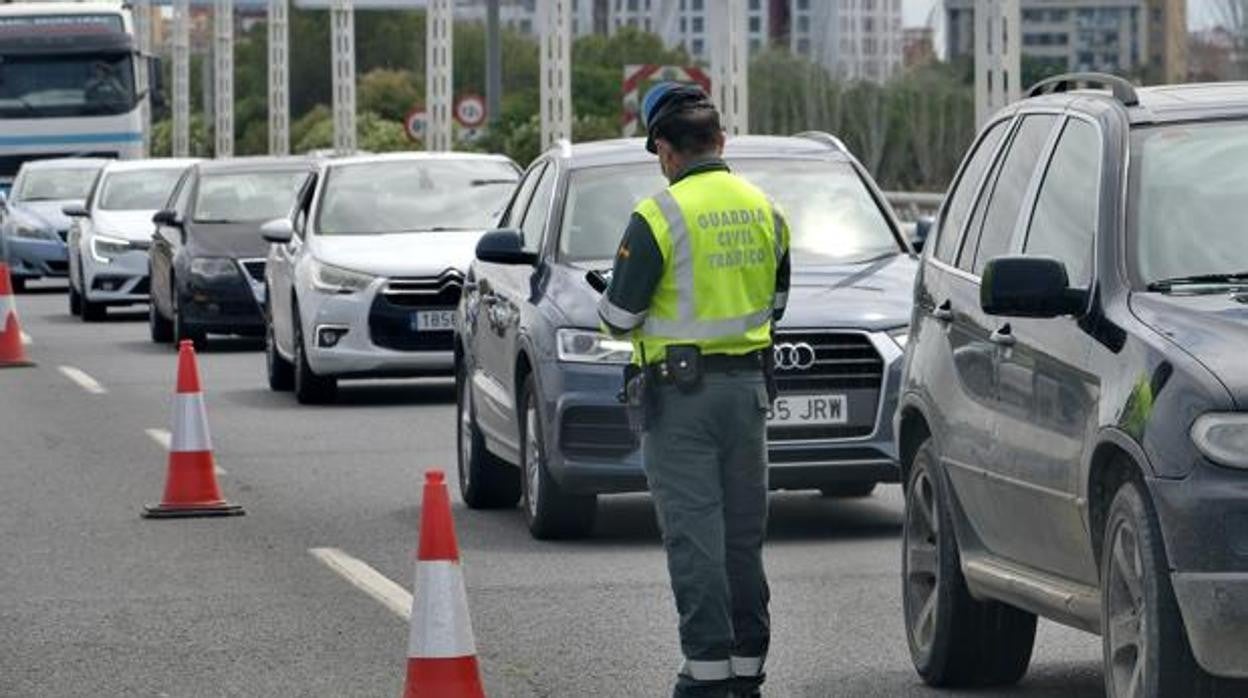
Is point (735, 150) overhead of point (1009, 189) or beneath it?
beneath

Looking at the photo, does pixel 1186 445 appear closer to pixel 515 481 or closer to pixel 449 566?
pixel 449 566

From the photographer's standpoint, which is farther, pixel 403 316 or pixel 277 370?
pixel 277 370

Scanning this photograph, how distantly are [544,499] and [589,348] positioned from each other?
66 cm

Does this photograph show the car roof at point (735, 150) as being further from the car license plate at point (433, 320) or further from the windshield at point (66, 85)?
the windshield at point (66, 85)

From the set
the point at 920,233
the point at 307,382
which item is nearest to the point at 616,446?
the point at 920,233

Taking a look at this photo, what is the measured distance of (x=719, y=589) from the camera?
902 centimetres

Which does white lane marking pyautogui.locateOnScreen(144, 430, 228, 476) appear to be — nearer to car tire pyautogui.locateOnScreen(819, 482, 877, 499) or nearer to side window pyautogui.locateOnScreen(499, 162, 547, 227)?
side window pyautogui.locateOnScreen(499, 162, 547, 227)

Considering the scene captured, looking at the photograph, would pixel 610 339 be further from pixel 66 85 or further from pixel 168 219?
pixel 66 85

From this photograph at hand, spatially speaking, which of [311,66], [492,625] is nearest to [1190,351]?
[492,625]

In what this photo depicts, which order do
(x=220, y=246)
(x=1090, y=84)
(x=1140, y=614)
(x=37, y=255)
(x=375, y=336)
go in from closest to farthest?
(x=1140, y=614) → (x=1090, y=84) → (x=375, y=336) → (x=220, y=246) → (x=37, y=255)

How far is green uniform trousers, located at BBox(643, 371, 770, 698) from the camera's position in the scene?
9.02m

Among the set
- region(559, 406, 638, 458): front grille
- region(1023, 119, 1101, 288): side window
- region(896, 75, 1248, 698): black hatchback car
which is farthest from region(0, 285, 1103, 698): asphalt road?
region(1023, 119, 1101, 288): side window

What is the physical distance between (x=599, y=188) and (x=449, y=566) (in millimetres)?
6960

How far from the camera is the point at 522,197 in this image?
16500mm
